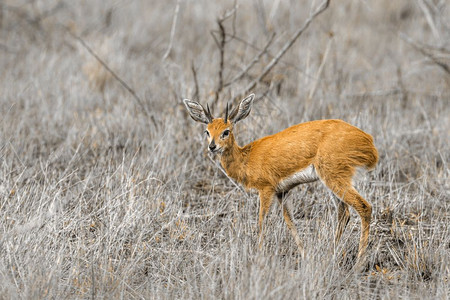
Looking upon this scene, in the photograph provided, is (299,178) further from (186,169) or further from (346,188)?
(186,169)

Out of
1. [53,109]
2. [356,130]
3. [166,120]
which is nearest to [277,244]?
[356,130]

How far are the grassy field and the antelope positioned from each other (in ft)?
0.54

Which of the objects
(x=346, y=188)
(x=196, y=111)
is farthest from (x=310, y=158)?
(x=196, y=111)

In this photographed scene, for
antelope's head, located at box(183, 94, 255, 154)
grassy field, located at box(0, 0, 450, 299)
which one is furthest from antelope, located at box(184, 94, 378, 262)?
grassy field, located at box(0, 0, 450, 299)

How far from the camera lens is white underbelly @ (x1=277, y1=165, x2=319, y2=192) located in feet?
14.5

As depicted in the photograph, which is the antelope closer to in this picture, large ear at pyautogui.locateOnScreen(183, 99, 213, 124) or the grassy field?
large ear at pyautogui.locateOnScreen(183, 99, 213, 124)

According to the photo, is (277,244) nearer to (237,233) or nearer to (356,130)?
(237,233)

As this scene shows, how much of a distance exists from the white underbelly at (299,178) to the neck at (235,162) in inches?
13.4

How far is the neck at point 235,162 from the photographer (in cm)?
483

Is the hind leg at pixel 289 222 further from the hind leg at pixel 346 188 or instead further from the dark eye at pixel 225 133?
the dark eye at pixel 225 133

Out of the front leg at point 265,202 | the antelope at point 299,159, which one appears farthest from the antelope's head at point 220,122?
the front leg at point 265,202

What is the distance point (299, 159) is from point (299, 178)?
0.47 feet

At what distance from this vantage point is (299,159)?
445 centimetres

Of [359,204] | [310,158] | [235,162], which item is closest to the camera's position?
[359,204]
